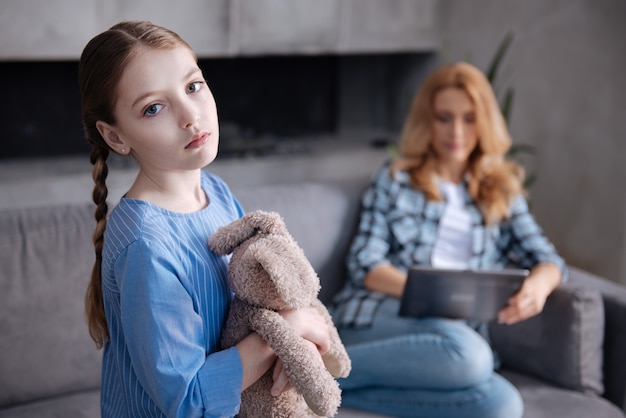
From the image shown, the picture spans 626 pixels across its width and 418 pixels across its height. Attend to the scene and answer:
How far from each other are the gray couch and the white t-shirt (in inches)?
8.5

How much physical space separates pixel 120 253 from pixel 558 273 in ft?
4.26

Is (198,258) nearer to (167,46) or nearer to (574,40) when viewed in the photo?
(167,46)

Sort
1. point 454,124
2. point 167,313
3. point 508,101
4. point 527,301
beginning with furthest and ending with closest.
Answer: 1. point 508,101
2. point 454,124
3. point 527,301
4. point 167,313

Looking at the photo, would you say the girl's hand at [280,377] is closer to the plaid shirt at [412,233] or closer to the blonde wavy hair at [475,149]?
the plaid shirt at [412,233]

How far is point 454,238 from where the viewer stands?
2.06 metres

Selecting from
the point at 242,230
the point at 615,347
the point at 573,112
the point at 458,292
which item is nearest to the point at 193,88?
the point at 242,230

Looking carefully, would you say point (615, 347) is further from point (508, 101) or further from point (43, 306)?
point (43, 306)

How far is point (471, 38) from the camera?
347 cm

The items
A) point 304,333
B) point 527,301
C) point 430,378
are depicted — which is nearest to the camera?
point 304,333

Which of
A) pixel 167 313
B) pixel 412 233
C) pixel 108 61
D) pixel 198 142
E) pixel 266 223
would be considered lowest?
pixel 412 233

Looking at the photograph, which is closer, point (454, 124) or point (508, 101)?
point (454, 124)

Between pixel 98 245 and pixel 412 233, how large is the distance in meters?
1.07

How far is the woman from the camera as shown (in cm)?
183

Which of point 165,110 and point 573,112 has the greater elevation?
point 165,110
